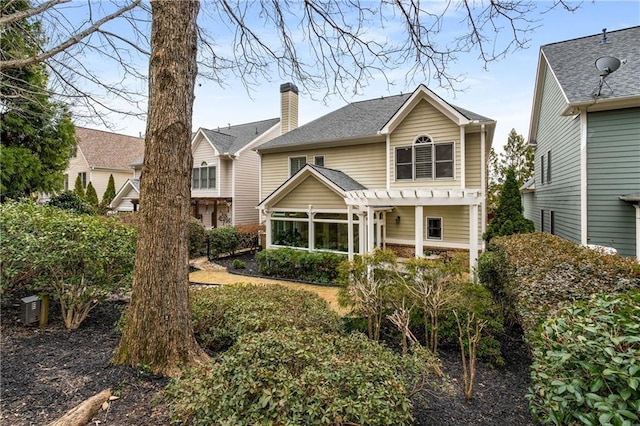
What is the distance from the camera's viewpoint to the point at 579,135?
8.56m

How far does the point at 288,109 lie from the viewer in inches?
744

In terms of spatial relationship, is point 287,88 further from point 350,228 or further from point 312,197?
point 350,228

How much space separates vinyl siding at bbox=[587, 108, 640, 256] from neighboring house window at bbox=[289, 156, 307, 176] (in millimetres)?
10342

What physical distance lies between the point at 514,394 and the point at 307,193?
9.34m

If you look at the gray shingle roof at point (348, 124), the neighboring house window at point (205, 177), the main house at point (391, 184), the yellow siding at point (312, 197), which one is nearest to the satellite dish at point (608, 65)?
the main house at point (391, 184)

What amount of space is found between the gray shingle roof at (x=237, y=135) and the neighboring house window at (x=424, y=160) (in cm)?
1004

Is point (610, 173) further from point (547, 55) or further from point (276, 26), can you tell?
point (276, 26)

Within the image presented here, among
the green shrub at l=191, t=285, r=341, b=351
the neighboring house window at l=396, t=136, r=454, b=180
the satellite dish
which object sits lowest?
the green shrub at l=191, t=285, r=341, b=351

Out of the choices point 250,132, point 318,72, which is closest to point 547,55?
point 318,72

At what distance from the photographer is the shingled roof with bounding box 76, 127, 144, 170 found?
88.3ft

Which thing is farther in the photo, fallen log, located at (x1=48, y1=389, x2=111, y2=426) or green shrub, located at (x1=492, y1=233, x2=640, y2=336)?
green shrub, located at (x1=492, y1=233, x2=640, y2=336)

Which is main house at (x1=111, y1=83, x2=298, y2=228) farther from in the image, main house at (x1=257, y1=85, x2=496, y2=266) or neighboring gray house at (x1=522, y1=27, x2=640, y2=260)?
neighboring gray house at (x1=522, y1=27, x2=640, y2=260)

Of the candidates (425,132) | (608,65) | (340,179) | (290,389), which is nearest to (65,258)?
(290,389)

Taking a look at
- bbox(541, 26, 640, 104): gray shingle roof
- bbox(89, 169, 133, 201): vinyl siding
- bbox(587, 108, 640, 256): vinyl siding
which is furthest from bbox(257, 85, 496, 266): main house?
bbox(89, 169, 133, 201): vinyl siding
